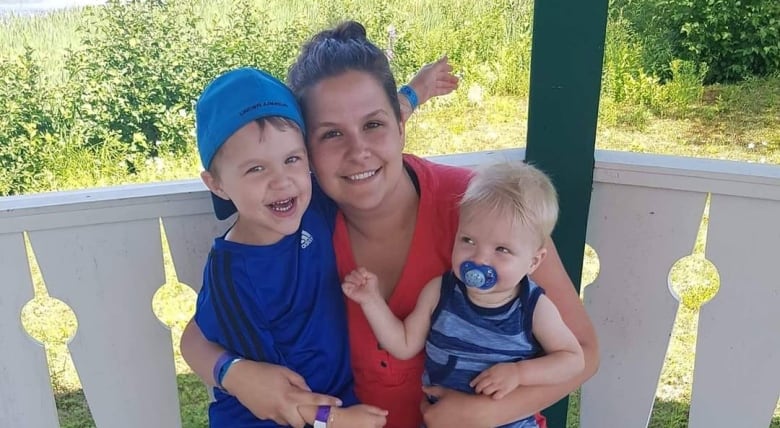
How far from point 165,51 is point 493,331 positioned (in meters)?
3.61

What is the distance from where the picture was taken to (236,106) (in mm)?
1573

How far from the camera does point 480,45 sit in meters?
5.38

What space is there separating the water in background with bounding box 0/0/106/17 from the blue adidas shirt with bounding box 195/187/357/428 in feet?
11.8

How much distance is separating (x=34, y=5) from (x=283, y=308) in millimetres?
3917

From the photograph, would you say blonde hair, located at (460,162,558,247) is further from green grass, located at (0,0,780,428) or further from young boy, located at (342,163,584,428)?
green grass, located at (0,0,780,428)

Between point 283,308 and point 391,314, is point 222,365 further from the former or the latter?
point 391,314

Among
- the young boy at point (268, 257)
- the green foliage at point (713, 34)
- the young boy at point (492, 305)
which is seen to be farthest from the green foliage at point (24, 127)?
the green foliage at point (713, 34)

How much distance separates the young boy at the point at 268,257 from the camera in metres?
1.59

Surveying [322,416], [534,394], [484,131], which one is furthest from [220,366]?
[484,131]

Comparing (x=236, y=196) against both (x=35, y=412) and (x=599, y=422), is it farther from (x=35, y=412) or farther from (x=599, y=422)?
(x=599, y=422)

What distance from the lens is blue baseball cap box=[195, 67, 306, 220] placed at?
62.0 inches

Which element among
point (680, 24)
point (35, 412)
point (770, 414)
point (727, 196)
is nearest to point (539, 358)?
point (727, 196)

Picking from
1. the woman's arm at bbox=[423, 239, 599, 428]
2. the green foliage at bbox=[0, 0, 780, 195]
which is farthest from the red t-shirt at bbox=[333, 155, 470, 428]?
the green foliage at bbox=[0, 0, 780, 195]

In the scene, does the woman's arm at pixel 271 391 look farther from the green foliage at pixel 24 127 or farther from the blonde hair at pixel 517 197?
the green foliage at pixel 24 127
